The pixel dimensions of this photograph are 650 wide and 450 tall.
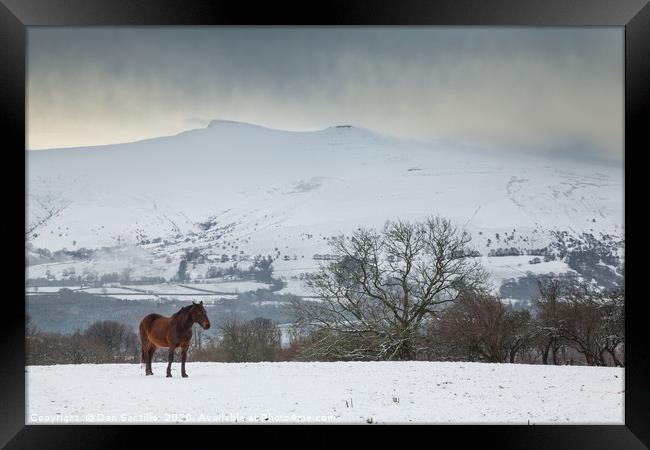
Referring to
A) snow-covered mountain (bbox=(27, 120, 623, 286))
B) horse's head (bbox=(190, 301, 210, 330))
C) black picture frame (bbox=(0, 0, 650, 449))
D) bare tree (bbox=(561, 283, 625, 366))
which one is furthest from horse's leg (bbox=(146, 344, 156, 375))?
snow-covered mountain (bbox=(27, 120, 623, 286))

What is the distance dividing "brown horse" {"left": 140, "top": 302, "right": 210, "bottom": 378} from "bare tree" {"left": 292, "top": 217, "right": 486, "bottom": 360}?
268 inches

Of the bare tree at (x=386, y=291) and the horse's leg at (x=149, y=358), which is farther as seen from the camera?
the bare tree at (x=386, y=291)

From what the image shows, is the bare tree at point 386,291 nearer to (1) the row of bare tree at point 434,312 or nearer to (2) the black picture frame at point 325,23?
(1) the row of bare tree at point 434,312

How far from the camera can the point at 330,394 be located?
696 cm

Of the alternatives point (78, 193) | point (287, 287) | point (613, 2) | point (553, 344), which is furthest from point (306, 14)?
point (78, 193)

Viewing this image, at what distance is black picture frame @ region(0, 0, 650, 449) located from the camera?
464cm

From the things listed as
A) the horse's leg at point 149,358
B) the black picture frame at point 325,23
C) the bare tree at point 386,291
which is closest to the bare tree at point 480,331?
the bare tree at point 386,291

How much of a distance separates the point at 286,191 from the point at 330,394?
1811 cm

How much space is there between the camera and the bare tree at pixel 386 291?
14625 millimetres

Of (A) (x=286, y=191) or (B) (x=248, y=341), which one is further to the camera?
(A) (x=286, y=191)

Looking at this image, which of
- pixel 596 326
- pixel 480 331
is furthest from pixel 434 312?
pixel 596 326

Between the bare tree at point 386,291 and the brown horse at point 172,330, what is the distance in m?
6.81

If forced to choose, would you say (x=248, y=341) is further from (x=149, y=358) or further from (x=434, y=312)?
(x=149, y=358)

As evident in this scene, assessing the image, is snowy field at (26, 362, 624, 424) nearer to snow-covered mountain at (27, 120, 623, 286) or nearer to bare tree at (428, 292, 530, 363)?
bare tree at (428, 292, 530, 363)
